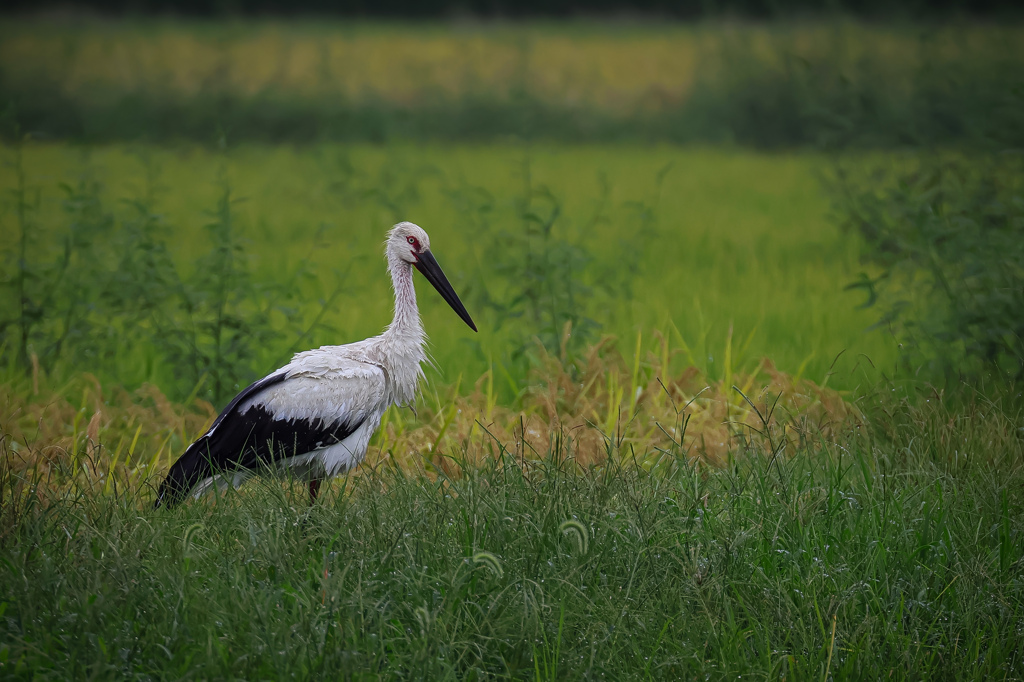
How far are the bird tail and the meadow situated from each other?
12 centimetres

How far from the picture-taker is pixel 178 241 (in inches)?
320

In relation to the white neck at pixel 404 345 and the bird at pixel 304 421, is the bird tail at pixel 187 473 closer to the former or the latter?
the bird at pixel 304 421

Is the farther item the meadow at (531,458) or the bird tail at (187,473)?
the bird tail at (187,473)

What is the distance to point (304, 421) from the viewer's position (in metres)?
3.42

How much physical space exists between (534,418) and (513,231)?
4129 millimetres

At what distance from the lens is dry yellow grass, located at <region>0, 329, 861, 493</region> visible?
3.78 m

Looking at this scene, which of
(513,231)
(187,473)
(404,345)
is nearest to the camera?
(187,473)

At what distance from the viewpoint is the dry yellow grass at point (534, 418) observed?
378cm

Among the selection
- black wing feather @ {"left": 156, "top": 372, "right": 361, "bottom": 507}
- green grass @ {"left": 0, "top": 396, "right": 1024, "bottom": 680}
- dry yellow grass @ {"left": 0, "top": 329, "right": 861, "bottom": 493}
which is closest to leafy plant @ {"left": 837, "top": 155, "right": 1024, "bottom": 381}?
dry yellow grass @ {"left": 0, "top": 329, "right": 861, "bottom": 493}

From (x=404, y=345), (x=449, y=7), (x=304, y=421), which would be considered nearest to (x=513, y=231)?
(x=404, y=345)

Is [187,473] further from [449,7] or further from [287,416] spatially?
[449,7]

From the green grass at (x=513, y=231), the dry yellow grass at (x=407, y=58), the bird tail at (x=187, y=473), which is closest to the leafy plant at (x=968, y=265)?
the green grass at (x=513, y=231)

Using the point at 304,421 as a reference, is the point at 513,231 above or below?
above

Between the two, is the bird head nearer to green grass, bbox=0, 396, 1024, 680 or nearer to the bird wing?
the bird wing
